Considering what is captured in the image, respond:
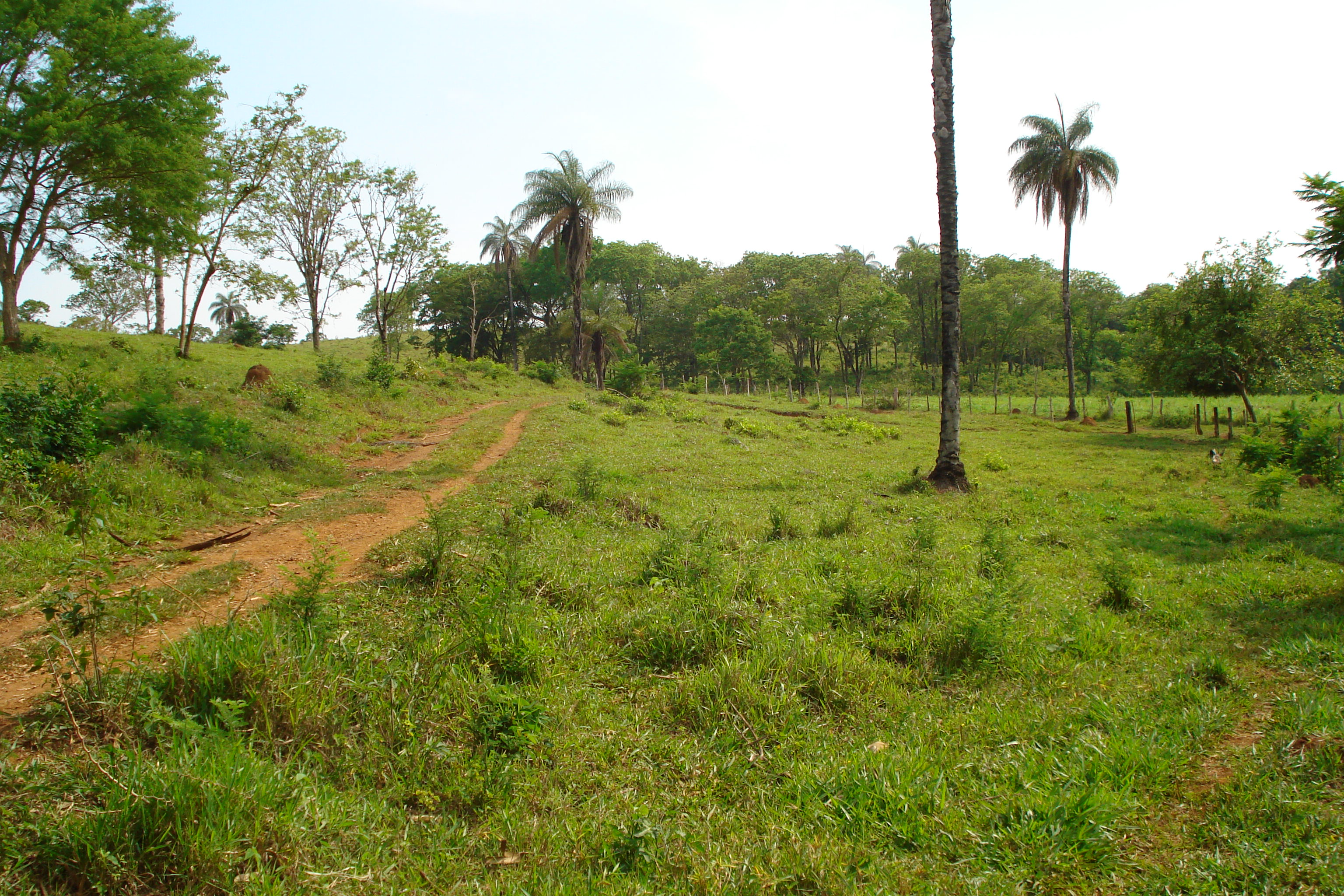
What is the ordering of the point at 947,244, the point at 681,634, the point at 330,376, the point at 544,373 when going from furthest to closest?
the point at 544,373 < the point at 330,376 < the point at 947,244 < the point at 681,634

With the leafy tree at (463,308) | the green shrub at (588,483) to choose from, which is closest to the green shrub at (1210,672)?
the green shrub at (588,483)

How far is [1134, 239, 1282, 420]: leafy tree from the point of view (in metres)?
27.7

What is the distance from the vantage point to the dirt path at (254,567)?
4477 mm

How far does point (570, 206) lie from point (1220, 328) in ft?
107

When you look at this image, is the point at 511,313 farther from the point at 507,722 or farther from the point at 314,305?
the point at 507,722

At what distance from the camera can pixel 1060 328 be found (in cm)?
6066

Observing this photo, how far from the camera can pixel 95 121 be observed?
59.3 ft

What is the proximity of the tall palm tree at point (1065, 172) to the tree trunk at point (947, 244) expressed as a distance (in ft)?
85.9

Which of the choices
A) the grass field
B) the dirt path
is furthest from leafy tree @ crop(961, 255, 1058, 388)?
the dirt path

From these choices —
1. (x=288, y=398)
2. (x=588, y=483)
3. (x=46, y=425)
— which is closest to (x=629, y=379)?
(x=288, y=398)

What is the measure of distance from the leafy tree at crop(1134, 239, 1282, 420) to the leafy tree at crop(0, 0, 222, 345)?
38.0 meters

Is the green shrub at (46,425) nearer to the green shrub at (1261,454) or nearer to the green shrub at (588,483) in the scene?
the green shrub at (588,483)

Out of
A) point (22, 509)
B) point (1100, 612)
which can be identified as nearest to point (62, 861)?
point (22, 509)

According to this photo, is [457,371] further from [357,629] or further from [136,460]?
[357,629]
